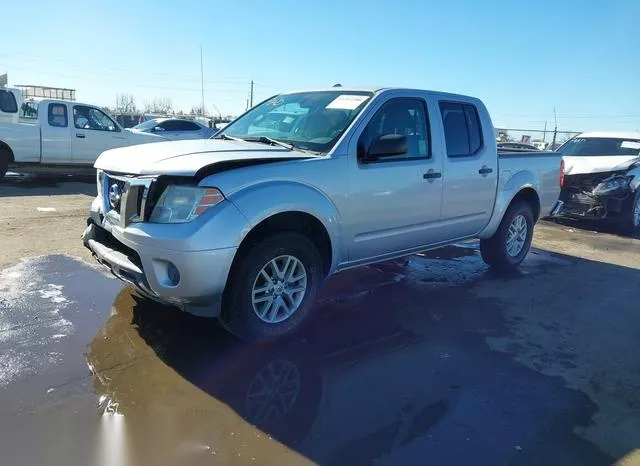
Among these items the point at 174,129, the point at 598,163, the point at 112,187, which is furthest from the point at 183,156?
the point at 174,129

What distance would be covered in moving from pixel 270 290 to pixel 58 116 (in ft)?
34.6

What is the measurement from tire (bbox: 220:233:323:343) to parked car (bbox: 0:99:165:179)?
9.88 meters

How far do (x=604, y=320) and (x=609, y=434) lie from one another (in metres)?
2.24

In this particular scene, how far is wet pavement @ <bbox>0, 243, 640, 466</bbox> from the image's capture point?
9.68ft

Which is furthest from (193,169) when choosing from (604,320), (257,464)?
(604,320)

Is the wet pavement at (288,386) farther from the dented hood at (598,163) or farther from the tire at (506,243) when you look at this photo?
the dented hood at (598,163)

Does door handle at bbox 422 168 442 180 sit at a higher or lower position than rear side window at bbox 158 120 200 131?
lower

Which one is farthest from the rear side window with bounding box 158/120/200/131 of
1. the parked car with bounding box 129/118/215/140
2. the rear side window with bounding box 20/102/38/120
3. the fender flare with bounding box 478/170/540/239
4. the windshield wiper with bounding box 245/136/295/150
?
the windshield wiper with bounding box 245/136/295/150

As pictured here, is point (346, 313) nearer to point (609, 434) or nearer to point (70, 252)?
point (609, 434)

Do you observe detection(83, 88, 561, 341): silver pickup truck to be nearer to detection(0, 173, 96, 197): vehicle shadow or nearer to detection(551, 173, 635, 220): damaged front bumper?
detection(551, 173, 635, 220): damaged front bumper

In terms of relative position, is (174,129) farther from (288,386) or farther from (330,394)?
(330,394)

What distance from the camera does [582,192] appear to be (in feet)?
33.4

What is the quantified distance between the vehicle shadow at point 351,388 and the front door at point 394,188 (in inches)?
27.2

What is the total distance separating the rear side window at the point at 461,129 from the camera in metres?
5.55
